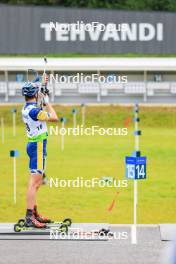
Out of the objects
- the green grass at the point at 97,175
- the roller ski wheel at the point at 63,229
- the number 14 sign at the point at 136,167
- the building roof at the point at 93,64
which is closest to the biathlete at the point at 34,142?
the roller ski wheel at the point at 63,229

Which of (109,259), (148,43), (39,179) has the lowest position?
(109,259)

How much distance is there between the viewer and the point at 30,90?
11.6m

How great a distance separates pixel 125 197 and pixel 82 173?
400 cm

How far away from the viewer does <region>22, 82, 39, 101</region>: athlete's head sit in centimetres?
1151

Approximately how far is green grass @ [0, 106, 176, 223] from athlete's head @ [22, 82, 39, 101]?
252 cm

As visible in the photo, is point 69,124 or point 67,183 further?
point 69,124

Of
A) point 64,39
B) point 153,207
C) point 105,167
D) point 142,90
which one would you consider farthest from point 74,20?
point 153,207

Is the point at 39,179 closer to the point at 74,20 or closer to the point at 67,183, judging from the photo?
the point at 67,183

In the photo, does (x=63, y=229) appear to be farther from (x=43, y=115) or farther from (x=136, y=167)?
(x=43, y=115)

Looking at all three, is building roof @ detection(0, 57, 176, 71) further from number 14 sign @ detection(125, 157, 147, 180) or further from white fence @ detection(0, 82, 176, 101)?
number 14 sign @ detection(125, 157, 147, 180)

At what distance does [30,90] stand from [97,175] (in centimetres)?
828

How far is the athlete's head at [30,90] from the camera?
1151cm

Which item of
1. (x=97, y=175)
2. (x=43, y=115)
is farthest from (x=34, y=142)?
(x=97, y=175)

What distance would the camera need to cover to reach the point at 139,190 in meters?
17.1
